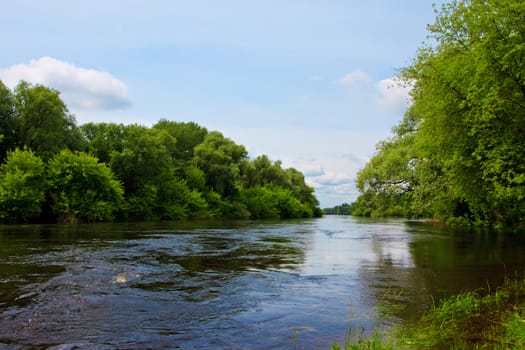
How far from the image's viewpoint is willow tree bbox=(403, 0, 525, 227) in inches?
689

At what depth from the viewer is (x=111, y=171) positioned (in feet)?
182

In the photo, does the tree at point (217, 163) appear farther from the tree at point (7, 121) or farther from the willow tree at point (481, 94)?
the willow tree at point (481, 94)

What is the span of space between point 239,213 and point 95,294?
6858 centimetres

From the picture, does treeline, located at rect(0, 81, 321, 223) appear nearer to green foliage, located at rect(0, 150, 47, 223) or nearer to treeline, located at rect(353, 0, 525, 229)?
green foliage, located at rect(0, 150, 47, 223)

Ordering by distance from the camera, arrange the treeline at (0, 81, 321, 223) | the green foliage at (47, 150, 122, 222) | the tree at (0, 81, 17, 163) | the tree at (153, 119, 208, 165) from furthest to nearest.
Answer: the tree at (153, 119, 208, 165) < the tree at (0, 81, 17, 163) < the green foliage at (47, 150, 122, 222) < the treeline at (0, 81, 321, 223)

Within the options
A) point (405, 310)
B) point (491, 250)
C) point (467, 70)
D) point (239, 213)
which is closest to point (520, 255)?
point (491, 250)

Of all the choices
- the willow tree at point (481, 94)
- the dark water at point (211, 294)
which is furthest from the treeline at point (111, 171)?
the willow tree at point (481, 94)

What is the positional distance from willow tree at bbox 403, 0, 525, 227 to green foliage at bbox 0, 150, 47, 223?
35767 mm

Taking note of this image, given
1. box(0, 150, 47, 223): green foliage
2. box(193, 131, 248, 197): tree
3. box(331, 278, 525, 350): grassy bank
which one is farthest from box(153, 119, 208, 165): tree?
box(331, 278, 525, 350): grassy bank

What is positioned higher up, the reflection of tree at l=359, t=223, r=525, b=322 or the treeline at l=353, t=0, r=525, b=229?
the treeline at l=353, t=0, r=525, b=229

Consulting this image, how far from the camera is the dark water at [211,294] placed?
23.6 ft

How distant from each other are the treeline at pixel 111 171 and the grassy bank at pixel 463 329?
Answer: 40371 mm

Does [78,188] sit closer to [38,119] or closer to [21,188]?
[21,188]

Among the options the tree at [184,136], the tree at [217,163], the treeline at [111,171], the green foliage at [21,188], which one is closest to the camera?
the green foliage at [21,188]
